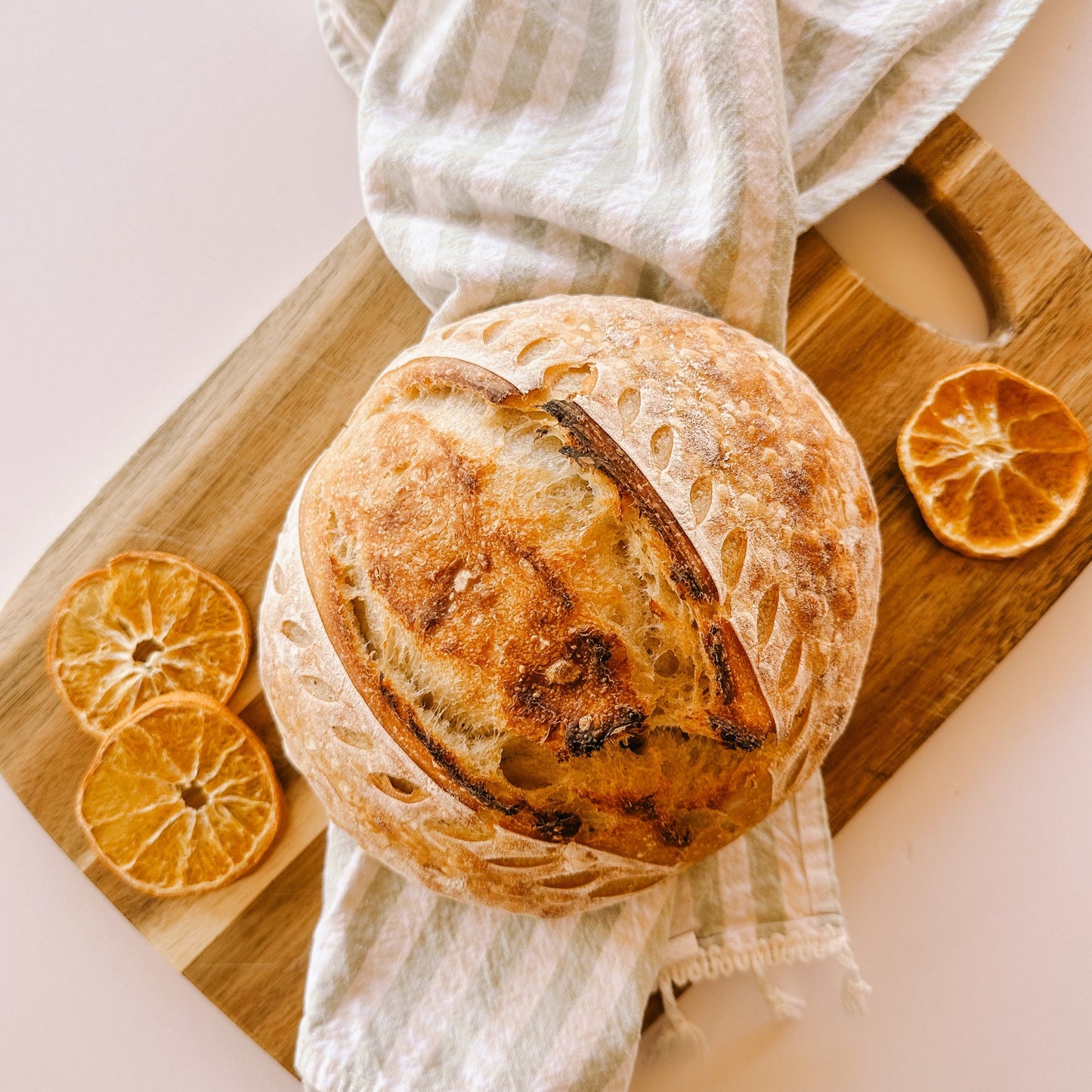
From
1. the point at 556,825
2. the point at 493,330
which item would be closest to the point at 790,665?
the point at 556,825

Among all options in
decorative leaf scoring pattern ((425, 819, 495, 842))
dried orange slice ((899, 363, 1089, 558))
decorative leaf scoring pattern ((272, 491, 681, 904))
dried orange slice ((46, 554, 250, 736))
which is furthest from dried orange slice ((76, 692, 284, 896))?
dried orange slice ((899, 363, 1089, 558))

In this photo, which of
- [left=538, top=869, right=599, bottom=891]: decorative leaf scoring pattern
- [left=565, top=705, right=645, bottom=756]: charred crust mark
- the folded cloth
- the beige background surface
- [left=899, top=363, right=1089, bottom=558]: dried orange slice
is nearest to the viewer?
[left=565, top=705, right=645, bottom=756]: charred crust mark

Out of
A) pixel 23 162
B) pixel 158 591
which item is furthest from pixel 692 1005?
pixel 23 162

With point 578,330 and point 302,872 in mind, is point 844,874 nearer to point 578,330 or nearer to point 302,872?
point 302,872

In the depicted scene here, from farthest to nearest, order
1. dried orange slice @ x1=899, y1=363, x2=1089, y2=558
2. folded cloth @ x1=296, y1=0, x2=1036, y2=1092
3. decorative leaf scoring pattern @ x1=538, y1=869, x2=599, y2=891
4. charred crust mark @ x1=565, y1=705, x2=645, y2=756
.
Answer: dried orange slice @ x1=899, y1=363, x2=1089, y2=558, folded cloth @ x1=296, y1=0, x2=1036, y2=1092, decorative leaf scoring pattern @ x1=538, y1=869, x2=599, y2=891, charred crust mark @ x1=565, y1=705, x2=645, y2=756

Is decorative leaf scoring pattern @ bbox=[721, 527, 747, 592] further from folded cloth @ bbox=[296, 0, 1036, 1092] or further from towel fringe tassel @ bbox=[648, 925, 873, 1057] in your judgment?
towel fringe tassel @ bbox=[648, 925, 873, 1057]

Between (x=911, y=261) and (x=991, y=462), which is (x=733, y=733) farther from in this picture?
(x=911, y=261)

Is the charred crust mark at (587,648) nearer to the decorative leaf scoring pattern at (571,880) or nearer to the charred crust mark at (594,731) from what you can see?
the charred crust mark at (594,731)

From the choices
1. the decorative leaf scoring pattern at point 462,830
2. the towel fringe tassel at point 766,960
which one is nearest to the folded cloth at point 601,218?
the towel fringe tassel at point 766,960

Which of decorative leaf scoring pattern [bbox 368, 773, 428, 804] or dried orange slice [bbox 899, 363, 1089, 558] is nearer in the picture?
decorative leaf scoring pattern [bbox 368, 773, 428, 804]
